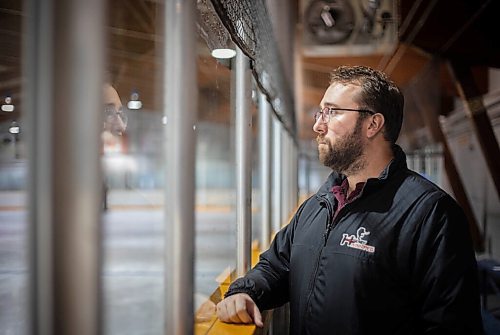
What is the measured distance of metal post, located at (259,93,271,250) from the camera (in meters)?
3.87

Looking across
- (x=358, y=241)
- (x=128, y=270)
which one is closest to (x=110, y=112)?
(x=358, y=241)

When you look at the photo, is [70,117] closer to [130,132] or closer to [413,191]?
[413,191]

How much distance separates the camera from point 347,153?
163 cm

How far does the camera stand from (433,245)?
137 centimetres

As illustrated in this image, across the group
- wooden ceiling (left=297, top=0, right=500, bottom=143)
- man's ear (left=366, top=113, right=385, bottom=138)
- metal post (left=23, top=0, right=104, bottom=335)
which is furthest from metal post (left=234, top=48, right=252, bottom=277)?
wooden ceiling (left=297, top=0, right=500, bottom=143)

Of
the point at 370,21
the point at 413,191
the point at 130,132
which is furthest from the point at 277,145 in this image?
the point at 130,132

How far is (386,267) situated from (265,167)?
2.47 m

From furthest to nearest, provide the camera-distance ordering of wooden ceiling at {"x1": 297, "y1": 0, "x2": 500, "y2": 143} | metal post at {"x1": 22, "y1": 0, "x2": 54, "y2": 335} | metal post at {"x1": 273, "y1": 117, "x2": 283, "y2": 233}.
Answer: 1. wooden ceiling at {"x1": 297, "y1": 0, "x2": 500, "y2": 143}
2. metal post at {"x1": 273, "y1": 117, "x2": 283, "y2": 233}
3. metal post at {"x1": 22, "y1": 0, "x2": 54, "y2": 335}

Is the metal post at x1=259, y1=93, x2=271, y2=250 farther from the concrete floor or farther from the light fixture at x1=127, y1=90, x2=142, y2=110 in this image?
the light fixture at x1=127, y1=90, x2=142, y2=110

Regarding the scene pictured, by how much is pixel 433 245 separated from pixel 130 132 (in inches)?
647

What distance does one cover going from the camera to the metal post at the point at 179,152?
123 cm

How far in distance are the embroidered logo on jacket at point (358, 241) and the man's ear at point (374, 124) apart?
32 centimetres

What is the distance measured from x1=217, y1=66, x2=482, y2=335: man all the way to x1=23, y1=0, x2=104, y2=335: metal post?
0.92m

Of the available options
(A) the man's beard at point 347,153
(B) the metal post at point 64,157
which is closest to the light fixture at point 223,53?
(A) the man's beard at point 347,153
